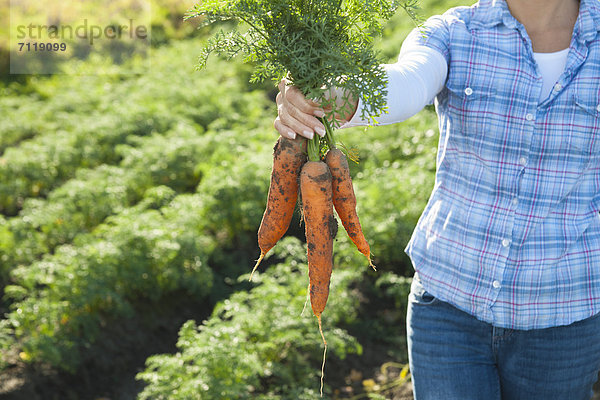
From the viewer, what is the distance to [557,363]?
1.69 metres

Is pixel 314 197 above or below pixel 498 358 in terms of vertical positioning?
above

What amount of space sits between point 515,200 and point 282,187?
→ 28.2 inches

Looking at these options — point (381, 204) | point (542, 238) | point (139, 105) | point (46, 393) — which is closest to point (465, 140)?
point (542, 238)

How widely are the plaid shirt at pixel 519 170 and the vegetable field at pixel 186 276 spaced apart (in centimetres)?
59

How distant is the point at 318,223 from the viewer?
181cm

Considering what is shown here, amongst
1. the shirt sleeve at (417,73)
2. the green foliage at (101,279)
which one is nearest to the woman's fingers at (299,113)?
the shirt sleeve at (417,73)

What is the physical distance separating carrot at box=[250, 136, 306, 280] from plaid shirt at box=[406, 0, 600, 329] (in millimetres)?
496

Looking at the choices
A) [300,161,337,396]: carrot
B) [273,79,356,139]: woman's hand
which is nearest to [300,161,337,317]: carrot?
[300,161,337,396]: carrot

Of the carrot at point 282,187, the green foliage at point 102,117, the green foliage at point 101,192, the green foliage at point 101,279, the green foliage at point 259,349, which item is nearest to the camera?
Answer: the carrot at point 282,187

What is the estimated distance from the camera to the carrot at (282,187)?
63.2 inches

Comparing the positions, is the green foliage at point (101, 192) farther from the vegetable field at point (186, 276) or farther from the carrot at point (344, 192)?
the carrot at point (344, 192)

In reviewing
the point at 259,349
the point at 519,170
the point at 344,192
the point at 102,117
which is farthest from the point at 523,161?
the point at 102,117

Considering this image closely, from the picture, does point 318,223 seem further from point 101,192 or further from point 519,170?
point 101,192

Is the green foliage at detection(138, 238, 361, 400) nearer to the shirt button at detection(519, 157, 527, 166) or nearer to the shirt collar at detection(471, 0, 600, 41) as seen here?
the shirt button at detection(519, 157, 527, 166)
